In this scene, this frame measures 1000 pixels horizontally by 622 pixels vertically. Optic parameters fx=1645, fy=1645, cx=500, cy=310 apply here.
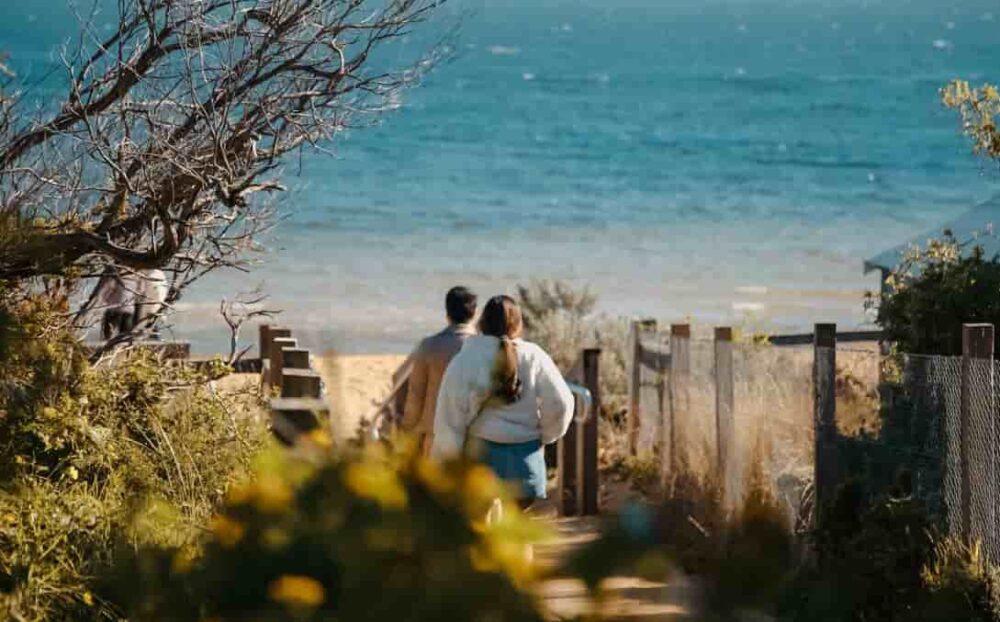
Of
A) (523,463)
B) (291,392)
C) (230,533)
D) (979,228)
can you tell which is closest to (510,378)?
(523,463)

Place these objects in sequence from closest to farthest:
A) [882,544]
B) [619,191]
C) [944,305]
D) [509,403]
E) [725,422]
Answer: [509,403] → [882,544] → [944,305] → [725,422] → [619,191]

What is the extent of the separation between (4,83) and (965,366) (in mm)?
4610

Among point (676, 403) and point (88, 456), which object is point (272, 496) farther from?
point (676, 403)

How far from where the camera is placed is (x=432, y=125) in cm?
6881

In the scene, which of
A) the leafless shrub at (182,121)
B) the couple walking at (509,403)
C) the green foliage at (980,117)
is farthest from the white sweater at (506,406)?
the green foliage at (980,117)

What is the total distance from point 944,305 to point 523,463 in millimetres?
2788

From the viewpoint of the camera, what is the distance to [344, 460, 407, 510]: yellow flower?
224 cm

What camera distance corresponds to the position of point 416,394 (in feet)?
26.1

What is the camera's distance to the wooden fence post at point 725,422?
1006cm

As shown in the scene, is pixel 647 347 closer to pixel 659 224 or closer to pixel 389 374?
pixel 389 374

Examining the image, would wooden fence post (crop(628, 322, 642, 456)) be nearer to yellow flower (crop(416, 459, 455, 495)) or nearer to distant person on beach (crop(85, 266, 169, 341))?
distant person on beach (crop(85, 266, 169, 341))

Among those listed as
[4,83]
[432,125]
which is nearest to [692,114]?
[432,125]

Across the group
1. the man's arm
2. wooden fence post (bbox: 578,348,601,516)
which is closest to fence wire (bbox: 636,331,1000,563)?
wooden fence post (bbox: 578,348,601,516)

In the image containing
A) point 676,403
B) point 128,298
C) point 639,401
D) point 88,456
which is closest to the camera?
point 88,456
